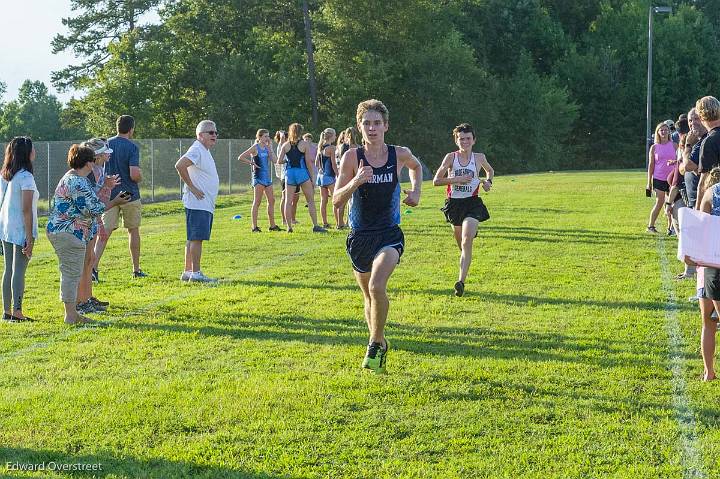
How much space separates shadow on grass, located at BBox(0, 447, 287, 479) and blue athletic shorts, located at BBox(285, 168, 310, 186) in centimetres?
1185

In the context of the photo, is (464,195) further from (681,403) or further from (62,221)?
(681,403)

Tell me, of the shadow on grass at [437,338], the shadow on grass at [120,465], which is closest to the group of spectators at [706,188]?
the shadow on grass at [437,338]

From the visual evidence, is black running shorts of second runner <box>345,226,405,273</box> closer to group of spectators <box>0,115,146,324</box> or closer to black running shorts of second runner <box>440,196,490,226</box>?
group of spectators <box>0,115,146,324</box>

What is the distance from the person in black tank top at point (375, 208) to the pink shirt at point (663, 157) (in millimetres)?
9858

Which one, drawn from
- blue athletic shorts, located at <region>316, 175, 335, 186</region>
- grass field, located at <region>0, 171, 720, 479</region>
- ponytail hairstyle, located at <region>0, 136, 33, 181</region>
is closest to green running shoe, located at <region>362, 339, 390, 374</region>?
grass field, located at <region>0, 171, 720, 479</region>

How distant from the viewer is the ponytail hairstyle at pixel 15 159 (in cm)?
881

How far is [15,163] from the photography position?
28.9ft

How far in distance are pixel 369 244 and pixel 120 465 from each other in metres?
2.73

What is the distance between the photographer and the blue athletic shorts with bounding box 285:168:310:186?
16.8 meters

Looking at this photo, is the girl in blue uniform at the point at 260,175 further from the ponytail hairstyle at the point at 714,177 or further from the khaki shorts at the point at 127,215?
the ponytail hairstyle at the point at 714,177

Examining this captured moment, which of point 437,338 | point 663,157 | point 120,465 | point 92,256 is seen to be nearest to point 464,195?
point 437,338

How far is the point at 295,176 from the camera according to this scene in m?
16.9

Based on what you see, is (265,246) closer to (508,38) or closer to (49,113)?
(508,38)

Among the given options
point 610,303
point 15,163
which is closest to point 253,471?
point 15,163
